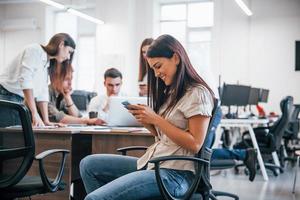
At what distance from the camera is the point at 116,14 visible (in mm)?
9531

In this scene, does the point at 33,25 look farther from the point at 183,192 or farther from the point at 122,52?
the point at 183,192

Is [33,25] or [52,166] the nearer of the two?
[52,166]

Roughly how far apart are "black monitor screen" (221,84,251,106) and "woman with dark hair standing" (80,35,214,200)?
387cm

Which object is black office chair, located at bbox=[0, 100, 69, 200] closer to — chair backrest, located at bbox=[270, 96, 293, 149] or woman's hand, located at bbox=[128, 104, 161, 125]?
woman's hand, located at bbox=[128, 104, 161, 125]

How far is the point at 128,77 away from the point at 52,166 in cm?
683

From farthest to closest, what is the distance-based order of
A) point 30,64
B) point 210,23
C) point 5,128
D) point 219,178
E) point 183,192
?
point 210,23, point 219,178, point 30,64, point 5,128, point 183,192

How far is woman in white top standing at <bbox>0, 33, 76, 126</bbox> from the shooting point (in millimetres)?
2988

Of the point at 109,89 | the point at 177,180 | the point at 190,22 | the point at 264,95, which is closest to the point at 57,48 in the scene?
the point at 109,89

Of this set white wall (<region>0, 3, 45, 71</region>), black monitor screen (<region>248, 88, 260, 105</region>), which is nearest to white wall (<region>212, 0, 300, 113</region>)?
black monitor screen (<region>248, 88, 260, 105</region>)

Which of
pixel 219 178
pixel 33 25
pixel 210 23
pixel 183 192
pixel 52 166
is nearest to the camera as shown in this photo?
pixel 183 192

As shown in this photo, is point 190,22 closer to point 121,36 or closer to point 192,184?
point 121,36

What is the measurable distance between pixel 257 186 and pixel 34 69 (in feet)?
9.33

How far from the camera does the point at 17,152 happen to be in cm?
211

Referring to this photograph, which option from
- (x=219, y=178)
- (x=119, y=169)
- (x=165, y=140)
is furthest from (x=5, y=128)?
(x=219, y=178)
